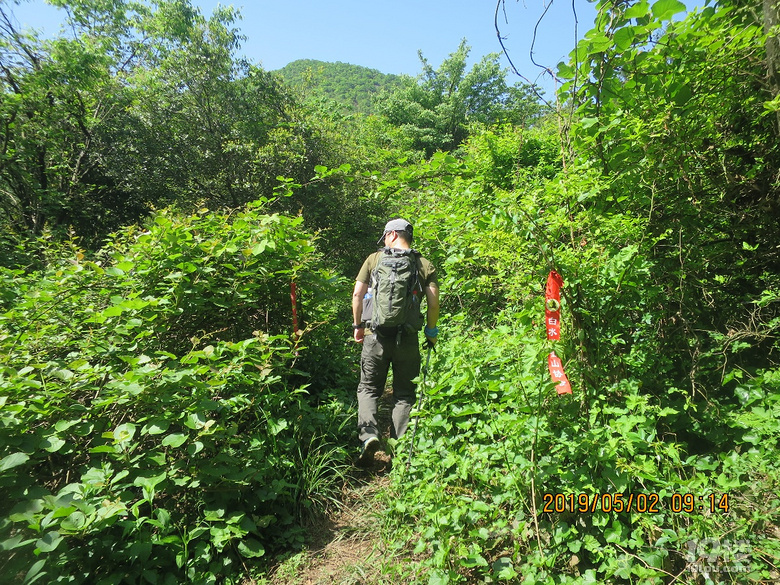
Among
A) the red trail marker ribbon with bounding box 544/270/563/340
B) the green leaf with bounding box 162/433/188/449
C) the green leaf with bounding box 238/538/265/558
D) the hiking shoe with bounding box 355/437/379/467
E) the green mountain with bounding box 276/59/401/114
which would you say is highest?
the green mountain with bounding box 276/59/401/114

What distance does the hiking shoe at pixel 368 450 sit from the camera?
2.88 m

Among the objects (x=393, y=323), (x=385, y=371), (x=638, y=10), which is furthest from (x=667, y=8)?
(x=385, y=371)

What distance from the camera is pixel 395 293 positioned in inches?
114

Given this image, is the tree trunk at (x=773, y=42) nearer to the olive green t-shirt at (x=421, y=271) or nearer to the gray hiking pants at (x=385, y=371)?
the olive green t-shirt at (x=421, y=271)

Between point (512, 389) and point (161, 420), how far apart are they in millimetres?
1766

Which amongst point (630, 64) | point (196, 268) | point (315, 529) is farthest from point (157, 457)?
point (630, 64)

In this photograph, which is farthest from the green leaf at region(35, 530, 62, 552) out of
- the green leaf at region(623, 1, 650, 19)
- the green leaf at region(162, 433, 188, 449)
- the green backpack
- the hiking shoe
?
the green leaf at region(623, 1, 650, 19)

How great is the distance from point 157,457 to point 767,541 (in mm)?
2575

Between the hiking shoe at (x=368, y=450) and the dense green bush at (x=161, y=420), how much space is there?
0.16 metres

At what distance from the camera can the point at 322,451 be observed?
2.92m

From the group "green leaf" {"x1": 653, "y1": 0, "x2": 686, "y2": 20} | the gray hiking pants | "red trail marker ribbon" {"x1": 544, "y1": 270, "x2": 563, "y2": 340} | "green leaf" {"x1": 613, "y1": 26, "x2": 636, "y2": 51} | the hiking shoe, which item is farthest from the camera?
the gray hiking pants

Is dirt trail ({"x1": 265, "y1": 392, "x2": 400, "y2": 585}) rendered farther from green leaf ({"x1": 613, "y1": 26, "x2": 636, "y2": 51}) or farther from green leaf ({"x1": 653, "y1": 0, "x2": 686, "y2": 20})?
green leaf ({"x1": 653, "y1": 0, "x2": 686, "y2": 20})

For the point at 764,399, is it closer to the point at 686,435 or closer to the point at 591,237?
the point at 686,435

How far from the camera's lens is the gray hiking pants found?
307 centimetres
